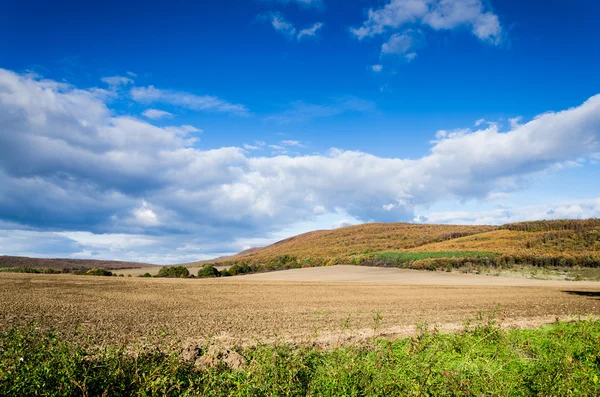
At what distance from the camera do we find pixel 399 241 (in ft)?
333

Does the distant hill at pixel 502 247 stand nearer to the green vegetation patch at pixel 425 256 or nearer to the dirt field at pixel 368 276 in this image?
the green vegetation patch at pixel 425 256

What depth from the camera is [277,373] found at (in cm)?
659

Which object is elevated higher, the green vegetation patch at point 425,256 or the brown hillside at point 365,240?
the brown hillside at point 365,240

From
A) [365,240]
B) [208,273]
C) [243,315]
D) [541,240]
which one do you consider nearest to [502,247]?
[541,240]

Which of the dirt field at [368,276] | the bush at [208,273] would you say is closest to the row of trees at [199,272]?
the bush at [208,273]

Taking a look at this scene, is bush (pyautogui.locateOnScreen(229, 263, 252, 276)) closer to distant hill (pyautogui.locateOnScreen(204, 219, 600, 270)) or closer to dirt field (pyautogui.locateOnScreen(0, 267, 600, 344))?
distant hill (pyautogui.locateOnScreen(204, 219, 600, 270))

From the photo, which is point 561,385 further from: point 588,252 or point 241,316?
point 588,252

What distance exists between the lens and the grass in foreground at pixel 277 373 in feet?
18.4

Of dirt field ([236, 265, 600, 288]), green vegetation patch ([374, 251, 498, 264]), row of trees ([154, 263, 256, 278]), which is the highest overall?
green vegetation patch ([374, 251, 498, 264])

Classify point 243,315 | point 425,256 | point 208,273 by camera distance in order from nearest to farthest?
point 243,315, point 208,273, point 425,256

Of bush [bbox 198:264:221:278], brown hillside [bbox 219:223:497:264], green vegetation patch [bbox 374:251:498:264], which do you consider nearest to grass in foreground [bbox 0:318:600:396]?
bush [bbox 198:264:221:278]

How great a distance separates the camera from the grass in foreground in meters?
5.62

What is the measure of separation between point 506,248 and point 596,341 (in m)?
64.2

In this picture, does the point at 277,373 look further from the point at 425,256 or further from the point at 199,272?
the point at 425,256
